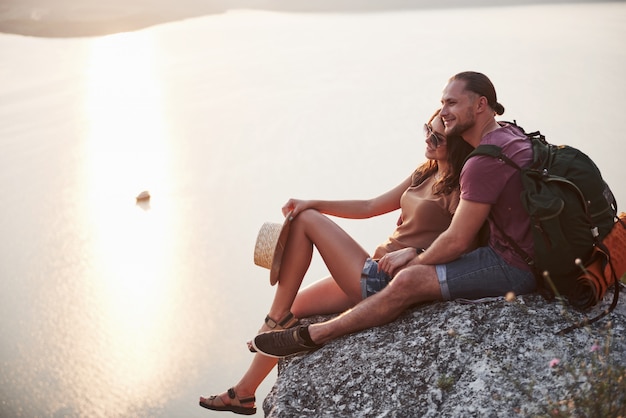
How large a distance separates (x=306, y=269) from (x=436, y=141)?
806 millimetres

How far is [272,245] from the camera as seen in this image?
11.3 ft

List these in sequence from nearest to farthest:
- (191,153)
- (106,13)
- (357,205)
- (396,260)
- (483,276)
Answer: (483,276) < (396,260) < (357,205) < (191,153) < (106,13)

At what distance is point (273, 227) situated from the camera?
11.4 ft

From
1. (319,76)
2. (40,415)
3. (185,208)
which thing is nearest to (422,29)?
(319,76)

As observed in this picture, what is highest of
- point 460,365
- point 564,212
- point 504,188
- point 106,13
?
point 106,13

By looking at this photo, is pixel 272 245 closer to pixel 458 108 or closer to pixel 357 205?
pixel 357 205

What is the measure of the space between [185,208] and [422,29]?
330 inches

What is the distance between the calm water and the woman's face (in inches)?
161

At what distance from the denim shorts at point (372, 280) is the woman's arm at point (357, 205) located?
44 centimetres

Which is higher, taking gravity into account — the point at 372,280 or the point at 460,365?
the point at 372,280

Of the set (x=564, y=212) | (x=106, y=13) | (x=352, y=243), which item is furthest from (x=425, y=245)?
(x=106, y=13)

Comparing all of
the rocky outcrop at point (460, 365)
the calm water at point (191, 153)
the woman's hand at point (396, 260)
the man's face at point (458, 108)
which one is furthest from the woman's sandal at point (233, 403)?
the calm water at point (191, 153)

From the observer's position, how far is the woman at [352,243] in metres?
3.12

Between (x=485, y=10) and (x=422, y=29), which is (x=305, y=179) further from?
(x=485, y=10)
